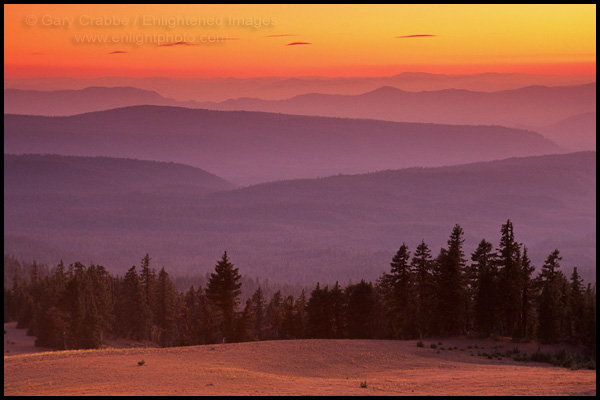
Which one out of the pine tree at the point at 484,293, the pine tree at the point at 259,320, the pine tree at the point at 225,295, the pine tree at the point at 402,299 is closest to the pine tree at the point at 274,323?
the pine tree at the point at 259,320

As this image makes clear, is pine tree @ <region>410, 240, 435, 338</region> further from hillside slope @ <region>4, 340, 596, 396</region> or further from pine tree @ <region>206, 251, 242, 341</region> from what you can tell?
pine tree @ <region>206, 251, 242, 341</region>

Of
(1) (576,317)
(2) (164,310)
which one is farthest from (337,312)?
(2) (164,310)

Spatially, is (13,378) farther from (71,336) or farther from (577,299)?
(577,299)

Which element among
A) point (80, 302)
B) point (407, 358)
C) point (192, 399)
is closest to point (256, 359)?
point (407, 358)

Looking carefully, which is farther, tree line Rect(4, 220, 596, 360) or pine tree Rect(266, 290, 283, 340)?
pine tree Rect(266, 290, 283, 340)

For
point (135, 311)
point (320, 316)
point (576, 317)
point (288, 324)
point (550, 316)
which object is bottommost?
point (288, 324)

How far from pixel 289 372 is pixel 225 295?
92.6 ft

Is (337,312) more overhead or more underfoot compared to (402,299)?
more underfoot

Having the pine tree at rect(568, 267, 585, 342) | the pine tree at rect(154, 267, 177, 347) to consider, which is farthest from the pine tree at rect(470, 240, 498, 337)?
the pine tree at rect(154, 267, 177, 347)

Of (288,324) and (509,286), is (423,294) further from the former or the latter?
(288,324)

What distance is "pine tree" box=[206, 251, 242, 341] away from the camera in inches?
2543

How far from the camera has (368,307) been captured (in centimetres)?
6606

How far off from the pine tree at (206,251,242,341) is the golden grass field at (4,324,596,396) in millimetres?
17859

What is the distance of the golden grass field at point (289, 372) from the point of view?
30.3m
